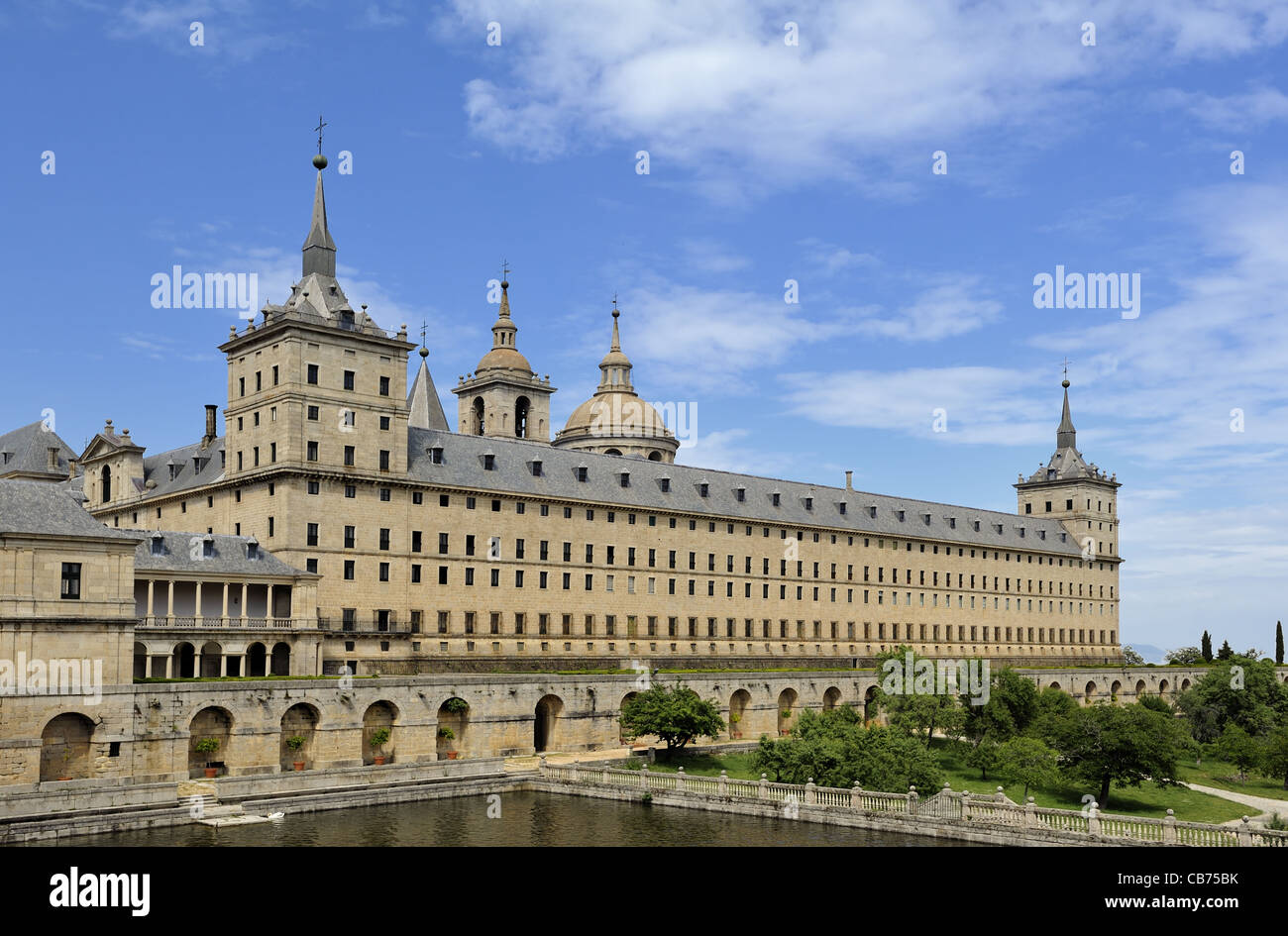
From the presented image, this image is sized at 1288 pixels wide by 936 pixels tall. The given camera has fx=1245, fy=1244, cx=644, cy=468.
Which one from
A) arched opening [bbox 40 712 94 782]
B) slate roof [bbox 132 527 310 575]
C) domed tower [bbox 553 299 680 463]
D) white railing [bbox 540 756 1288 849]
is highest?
domed tower [bbox 553 299 680 463]

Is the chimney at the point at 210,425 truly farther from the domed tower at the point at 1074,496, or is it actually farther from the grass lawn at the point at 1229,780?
the domed tower at the point at 1074,496

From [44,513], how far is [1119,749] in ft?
171

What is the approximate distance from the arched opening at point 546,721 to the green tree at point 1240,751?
42.8 metres

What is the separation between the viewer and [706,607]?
99875 millimetres

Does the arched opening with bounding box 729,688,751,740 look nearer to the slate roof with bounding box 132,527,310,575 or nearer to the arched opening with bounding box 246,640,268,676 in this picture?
the slate roof with bounding box 132,527,310,575

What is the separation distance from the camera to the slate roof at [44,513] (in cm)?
5312

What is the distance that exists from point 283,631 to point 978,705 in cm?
4483

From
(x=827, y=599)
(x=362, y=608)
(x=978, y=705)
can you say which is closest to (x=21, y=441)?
(x=362, y=608)

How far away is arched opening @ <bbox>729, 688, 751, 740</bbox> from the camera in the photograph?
84688mm

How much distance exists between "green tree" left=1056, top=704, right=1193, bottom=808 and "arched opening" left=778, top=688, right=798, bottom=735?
26.1 m

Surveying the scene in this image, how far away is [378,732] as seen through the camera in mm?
64562

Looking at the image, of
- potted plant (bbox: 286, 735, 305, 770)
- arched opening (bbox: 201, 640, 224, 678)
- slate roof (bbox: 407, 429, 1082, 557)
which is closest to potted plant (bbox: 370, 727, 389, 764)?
potted plant (bbox: 286, 735, 305, 770)
